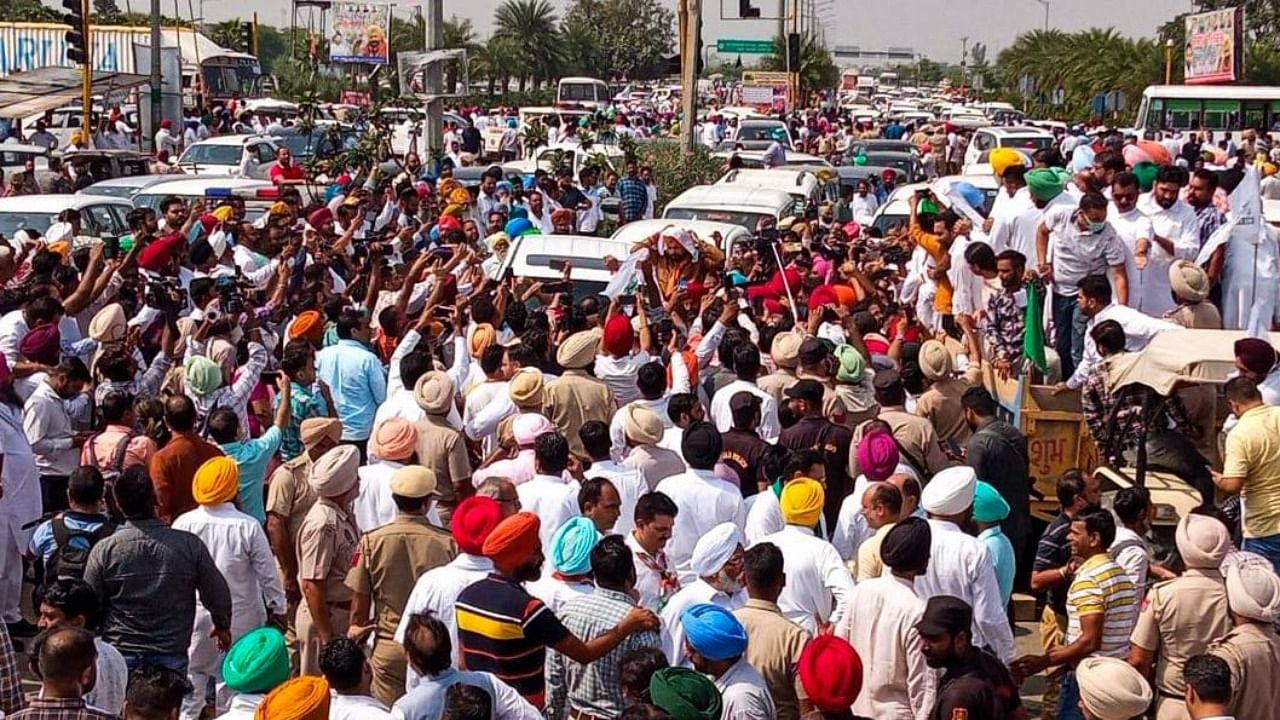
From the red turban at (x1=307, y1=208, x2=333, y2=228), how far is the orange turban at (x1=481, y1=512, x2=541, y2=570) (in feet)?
33.8

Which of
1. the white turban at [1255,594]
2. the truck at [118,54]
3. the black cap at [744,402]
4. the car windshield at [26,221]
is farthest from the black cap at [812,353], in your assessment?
the truck at [118,54]

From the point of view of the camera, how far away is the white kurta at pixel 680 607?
19.9 feet

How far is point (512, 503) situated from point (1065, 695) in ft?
8.10

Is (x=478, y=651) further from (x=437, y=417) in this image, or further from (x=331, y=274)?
(x=331, y=274)

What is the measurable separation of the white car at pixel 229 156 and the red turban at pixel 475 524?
874 inches

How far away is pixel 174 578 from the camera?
652 cm

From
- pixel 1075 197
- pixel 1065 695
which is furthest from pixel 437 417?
pixel 1075 197

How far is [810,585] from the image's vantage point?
6.65 meters

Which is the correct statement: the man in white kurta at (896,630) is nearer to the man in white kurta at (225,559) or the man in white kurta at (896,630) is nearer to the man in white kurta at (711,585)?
the man in white kurta at (711,585)

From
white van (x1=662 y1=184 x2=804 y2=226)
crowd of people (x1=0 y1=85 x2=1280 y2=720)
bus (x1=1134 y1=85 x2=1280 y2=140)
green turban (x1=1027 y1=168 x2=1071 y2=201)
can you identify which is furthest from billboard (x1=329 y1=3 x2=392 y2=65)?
green turban (x1=1027 y1=168 x2=1071 y2=201)

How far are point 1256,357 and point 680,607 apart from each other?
3682mm

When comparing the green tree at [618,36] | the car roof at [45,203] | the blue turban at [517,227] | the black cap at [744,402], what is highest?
the green tree at [618,36]

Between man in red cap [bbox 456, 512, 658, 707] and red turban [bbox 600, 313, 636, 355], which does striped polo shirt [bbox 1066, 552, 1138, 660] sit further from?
red turban [bbox 600, 313, 636, 355]

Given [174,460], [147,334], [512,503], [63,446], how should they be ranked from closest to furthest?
[512,503] < [174,460] < [63,446] < [147,334]
